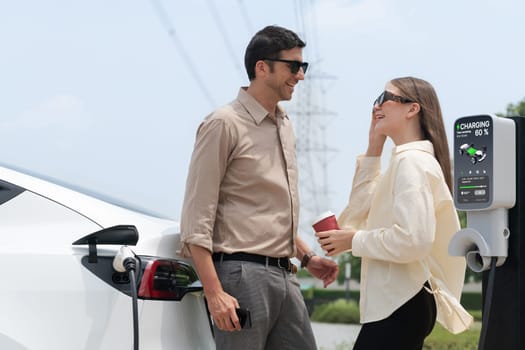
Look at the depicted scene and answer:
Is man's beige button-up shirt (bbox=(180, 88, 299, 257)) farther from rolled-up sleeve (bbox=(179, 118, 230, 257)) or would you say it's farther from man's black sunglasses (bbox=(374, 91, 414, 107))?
man's black sunglasses (bbox=(374, 91, 414, 107))

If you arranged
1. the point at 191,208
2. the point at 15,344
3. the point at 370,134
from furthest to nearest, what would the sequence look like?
→ the point at 370,134 < the point at 191,208 < the point at 15,344

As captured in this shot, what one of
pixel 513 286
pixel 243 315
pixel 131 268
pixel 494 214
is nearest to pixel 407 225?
pixel 494 214

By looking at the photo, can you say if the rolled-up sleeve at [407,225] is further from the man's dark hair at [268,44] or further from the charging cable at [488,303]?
the man's dark hair at [268,44]

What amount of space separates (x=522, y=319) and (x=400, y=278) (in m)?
0.52

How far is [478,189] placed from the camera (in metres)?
3.74

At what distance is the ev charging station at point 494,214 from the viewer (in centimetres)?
372

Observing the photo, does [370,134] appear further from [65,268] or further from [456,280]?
[65,268]

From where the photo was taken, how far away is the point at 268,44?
155 inches

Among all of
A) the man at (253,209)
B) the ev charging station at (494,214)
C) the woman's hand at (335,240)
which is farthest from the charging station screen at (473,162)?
the man at (253,209)

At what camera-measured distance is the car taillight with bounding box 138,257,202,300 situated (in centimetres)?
349

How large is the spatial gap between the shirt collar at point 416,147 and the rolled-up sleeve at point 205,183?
74 centimetres

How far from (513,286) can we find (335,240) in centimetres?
74

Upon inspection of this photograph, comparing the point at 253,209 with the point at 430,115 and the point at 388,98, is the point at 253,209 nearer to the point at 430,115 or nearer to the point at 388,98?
the point at 388,98

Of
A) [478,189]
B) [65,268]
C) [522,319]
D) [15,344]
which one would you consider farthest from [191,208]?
[522,319]
